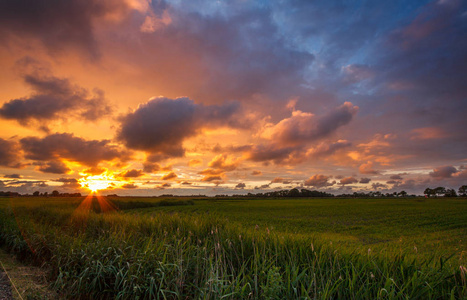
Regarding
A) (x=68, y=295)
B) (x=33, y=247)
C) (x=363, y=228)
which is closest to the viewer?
(x=68, y=295)

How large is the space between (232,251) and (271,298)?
105 inches

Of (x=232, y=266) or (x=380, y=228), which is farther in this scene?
(x=380, y=228)

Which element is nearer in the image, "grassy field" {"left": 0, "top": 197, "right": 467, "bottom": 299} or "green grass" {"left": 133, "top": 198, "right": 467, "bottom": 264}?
"grassy field" {"left": 0, "top": 197, "right": 467, "bottom": 299}

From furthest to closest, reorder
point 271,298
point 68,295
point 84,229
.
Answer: point 84,229 → point 68,295 → point 271,298

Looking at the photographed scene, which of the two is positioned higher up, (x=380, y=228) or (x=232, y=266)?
(x=232, y=266)

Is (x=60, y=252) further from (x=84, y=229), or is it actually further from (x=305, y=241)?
(x=305, y=241)

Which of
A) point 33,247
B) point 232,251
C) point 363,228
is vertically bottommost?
point 363,228

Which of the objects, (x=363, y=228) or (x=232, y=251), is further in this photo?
(x=363, y=228)

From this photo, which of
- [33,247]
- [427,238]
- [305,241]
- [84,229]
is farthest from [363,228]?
[33,247]

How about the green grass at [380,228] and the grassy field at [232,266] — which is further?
the green grass at [380,228]

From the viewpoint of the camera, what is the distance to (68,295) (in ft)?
18.2

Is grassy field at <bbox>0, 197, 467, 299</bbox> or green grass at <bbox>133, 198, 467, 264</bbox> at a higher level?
grassy field at <bbox>0, 197, 467, 299</bbox>

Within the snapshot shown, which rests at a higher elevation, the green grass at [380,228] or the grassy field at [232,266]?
the grassy field at [232,266]

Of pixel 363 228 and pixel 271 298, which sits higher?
pixel 271 298
